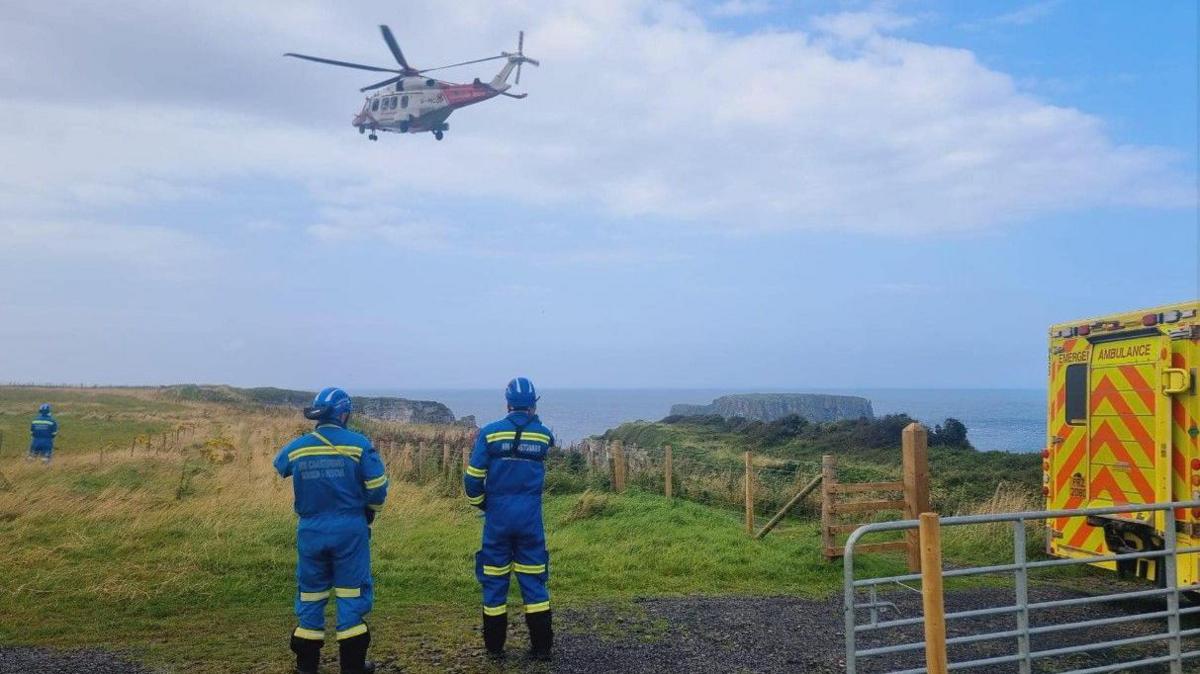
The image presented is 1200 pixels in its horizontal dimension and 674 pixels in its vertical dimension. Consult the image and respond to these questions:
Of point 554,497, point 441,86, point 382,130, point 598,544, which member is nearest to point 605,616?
point 598,544

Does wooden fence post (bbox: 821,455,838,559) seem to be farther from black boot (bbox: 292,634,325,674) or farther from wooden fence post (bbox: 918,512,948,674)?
black boot (bbox: 292,634,325,674)

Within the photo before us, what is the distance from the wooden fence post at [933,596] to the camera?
451 centimetres

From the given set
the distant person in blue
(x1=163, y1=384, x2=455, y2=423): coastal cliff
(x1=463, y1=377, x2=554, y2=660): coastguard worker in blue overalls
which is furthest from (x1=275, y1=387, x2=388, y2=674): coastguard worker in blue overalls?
(x1=163, y1=384, x2=455, y2=423): coastal cliff

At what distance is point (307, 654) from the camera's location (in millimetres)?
6070

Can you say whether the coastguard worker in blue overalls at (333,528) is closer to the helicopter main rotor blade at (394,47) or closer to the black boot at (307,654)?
the black boot at (307,654)

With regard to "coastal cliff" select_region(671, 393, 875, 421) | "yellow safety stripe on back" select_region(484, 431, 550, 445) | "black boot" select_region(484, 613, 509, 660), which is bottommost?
"coastal cliff" select_region(671, 393, 875, 421)

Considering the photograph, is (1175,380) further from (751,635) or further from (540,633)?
(540,633)

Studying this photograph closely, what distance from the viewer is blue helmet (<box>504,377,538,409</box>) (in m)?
6.74

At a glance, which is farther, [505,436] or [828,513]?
[828,513]

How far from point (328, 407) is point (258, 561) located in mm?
4872

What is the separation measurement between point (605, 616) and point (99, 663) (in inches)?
161

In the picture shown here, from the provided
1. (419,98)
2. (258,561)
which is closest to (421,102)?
(419,98)

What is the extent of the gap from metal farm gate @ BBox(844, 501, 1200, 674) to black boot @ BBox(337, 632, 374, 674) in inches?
126

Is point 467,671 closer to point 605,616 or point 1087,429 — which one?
point 605,616
